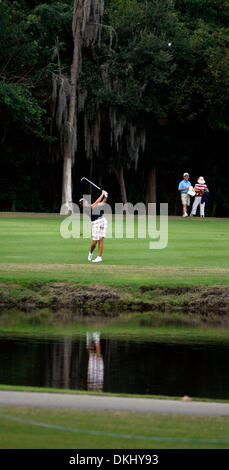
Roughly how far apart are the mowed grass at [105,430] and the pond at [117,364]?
1.92 meters

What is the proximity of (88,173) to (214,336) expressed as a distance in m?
39.3

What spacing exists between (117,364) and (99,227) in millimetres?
9385

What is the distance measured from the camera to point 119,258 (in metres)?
23.3

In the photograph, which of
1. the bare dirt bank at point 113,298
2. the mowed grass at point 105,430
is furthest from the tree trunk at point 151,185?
the mowed grass at point 105,430

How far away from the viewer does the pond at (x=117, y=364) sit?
1061 cm

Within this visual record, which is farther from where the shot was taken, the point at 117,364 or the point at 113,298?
the point at 113,298

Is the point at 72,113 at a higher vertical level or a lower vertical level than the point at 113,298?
higher

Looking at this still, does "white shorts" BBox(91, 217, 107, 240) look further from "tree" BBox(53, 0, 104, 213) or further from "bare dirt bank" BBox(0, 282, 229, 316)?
"tree" BBox(53, 0, 104, 213)

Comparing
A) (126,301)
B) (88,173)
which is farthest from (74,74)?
(126,301)

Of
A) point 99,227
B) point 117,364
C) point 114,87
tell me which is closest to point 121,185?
point 114,87

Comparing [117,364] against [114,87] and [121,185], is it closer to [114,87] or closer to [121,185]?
[114,87]

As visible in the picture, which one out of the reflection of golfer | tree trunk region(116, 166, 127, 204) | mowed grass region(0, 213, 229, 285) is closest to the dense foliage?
tree trunk region(116, 166, 127, 204)

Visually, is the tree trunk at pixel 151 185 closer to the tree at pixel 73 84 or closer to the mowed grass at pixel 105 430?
the tree at pixel 73 84

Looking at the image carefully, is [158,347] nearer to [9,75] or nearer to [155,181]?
[9,75]
